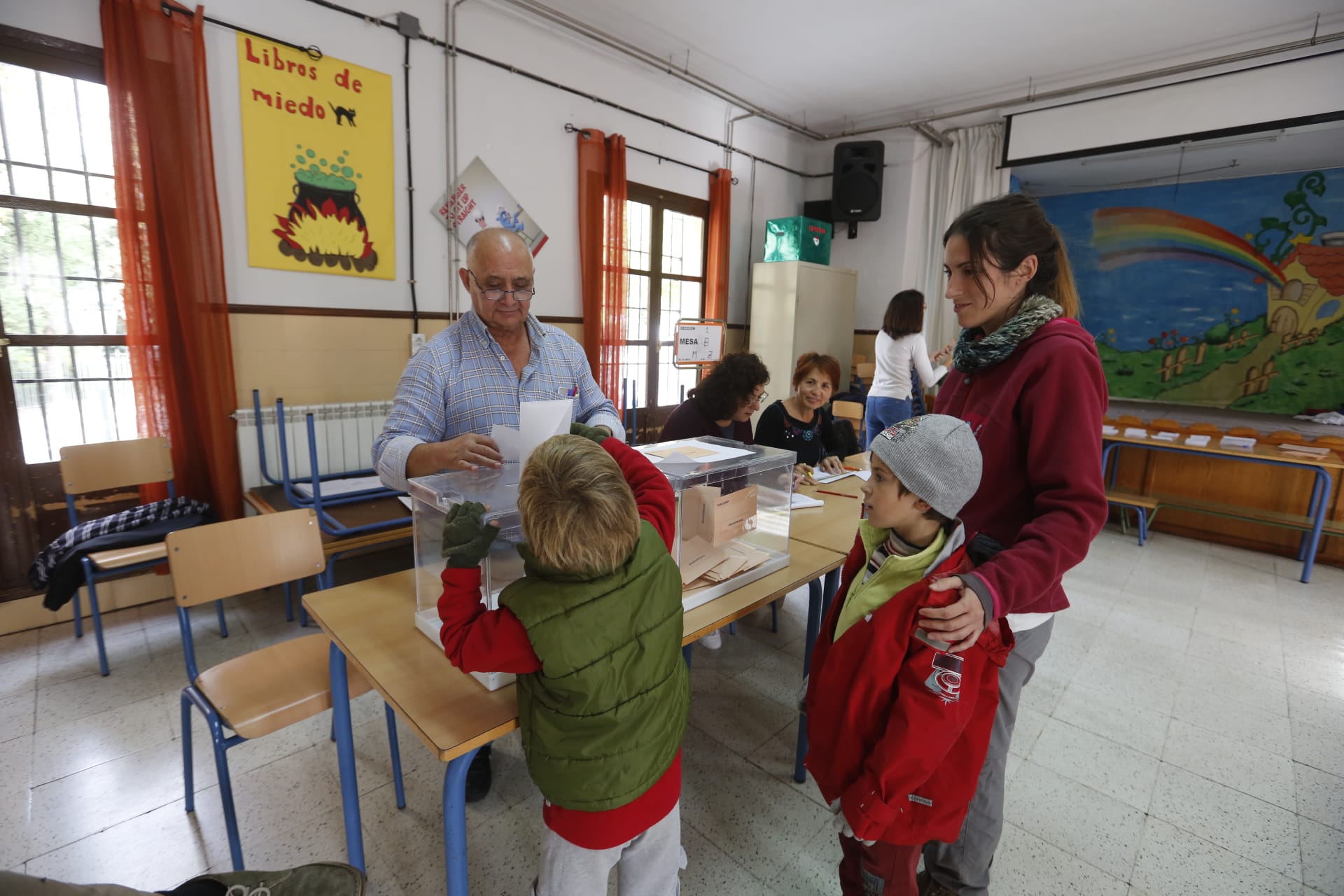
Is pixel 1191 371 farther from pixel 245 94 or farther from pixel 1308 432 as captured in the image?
pixel 245 94

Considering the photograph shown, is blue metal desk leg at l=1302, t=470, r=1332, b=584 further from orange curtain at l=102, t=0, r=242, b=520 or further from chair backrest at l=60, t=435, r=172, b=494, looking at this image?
chair backrest at l=60, t=435, r=172, b=494

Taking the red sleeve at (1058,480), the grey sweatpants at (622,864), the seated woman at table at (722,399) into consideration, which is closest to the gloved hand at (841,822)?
the grey sweatpants at (622,864)

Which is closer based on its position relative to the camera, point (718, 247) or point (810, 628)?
point (810, 628)

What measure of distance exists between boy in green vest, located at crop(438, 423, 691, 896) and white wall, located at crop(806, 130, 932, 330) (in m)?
5.60

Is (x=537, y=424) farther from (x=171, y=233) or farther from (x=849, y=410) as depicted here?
(x=849, y=410)

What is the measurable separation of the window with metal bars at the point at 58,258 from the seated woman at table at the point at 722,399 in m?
2.60

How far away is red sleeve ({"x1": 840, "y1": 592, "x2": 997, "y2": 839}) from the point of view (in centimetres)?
108

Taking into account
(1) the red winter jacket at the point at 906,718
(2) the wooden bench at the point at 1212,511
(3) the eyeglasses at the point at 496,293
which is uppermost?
(3) the eyeglasses at the point at 496,293

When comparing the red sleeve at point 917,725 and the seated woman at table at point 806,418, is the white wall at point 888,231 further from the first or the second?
the red sleeve at point 917,725

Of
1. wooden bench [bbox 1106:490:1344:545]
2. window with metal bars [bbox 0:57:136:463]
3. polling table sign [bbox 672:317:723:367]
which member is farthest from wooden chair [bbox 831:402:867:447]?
window with metal bars [bbox 0:57:136:463]

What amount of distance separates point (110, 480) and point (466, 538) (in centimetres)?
277

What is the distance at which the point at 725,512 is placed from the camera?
1565 mm

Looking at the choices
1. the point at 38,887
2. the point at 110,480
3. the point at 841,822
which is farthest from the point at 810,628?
the point at 110,480

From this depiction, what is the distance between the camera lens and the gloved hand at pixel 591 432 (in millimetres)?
1354
